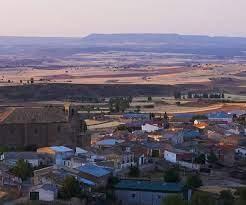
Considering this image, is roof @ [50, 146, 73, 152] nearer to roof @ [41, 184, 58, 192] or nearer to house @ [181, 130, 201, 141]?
roof @ [41, 184, 58, 192]

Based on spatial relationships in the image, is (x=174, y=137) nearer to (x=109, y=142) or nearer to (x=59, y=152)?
(x=109, y=142)

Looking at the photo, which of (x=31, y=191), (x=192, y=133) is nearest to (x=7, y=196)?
(x=31, y=191)

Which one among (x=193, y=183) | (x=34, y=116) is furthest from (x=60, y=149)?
(x=193, y=183)

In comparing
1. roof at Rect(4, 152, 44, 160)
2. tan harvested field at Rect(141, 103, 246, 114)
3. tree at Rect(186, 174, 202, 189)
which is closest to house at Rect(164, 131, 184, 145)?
roof at Rect(4, 152, 44, 160)

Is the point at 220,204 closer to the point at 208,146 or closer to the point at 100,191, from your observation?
the point at 100,191

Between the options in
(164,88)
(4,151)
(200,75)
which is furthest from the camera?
(200,75)

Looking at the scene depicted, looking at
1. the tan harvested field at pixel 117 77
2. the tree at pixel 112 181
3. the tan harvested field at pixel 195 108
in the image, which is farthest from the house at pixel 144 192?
the tan harvested field at pixel 117 77
